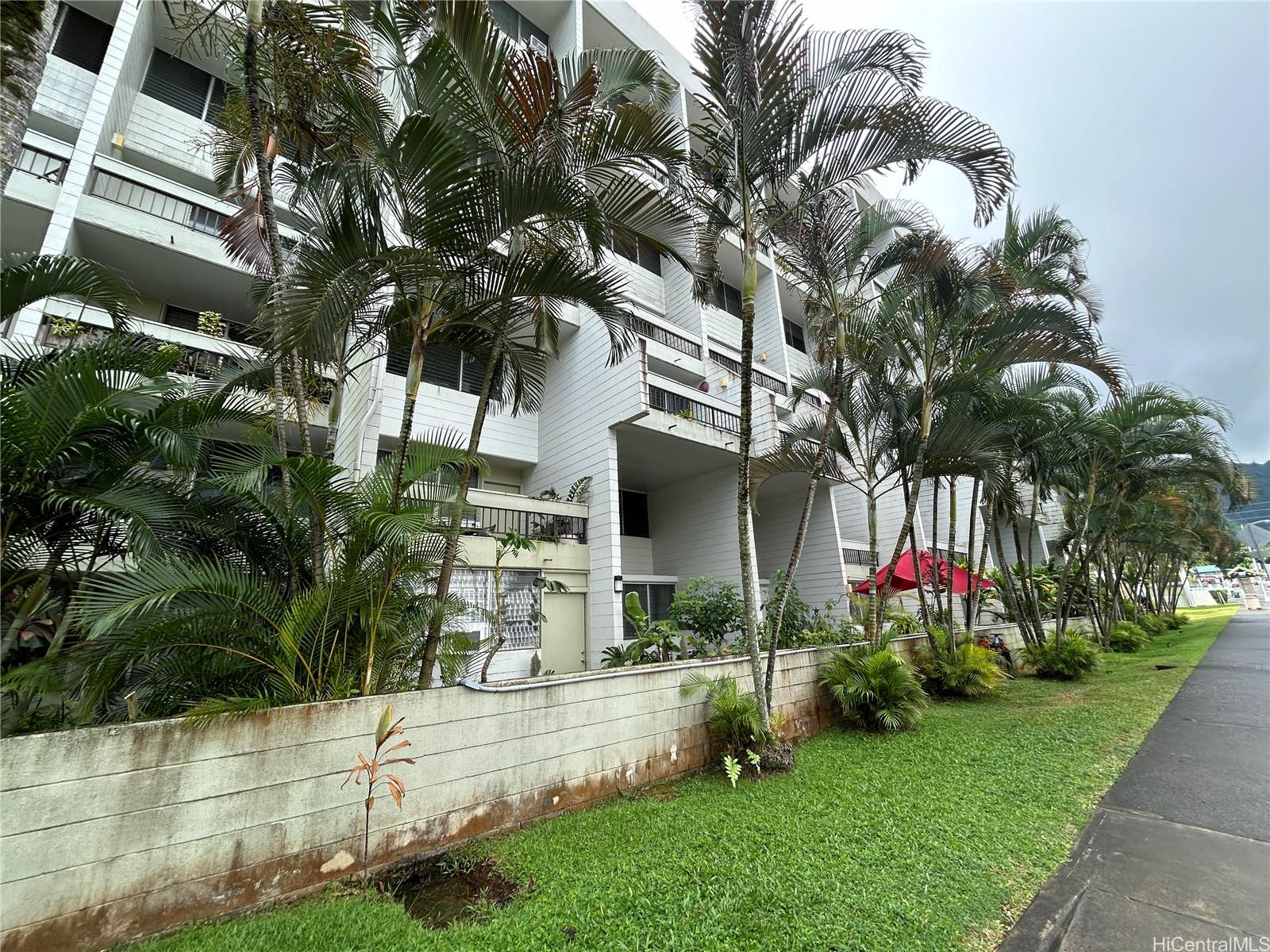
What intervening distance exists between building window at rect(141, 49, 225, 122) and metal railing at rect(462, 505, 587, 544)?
34.8 ft

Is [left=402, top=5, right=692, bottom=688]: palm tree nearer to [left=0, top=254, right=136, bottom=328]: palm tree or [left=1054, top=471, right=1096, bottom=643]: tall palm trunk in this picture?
[left=0, top=254, right=136, bottom=328]: palm tree

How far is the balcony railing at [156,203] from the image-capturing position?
8.66 m

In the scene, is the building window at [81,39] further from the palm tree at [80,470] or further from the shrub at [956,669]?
the shrub at [956,669]

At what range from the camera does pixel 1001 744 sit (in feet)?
18.0

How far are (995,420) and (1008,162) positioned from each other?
491 centimetres

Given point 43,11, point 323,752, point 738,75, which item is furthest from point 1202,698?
point 43,11

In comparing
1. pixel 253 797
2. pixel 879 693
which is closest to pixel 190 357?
pixel 253 797

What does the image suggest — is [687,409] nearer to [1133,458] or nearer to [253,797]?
[253,797]

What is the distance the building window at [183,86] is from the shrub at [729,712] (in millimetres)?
14820

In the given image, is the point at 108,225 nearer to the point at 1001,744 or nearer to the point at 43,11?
the point at 43,11

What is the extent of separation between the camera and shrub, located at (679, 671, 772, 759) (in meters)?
4.96

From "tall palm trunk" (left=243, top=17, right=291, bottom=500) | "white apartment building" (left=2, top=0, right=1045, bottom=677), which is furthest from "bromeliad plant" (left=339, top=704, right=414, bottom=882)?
"white apartment building" (left=2, top=0, right=1045, bottom=677)

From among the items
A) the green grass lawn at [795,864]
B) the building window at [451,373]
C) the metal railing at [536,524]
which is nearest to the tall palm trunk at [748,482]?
the green grass lawn at [795,864]

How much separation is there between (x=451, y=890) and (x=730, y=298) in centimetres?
1716
